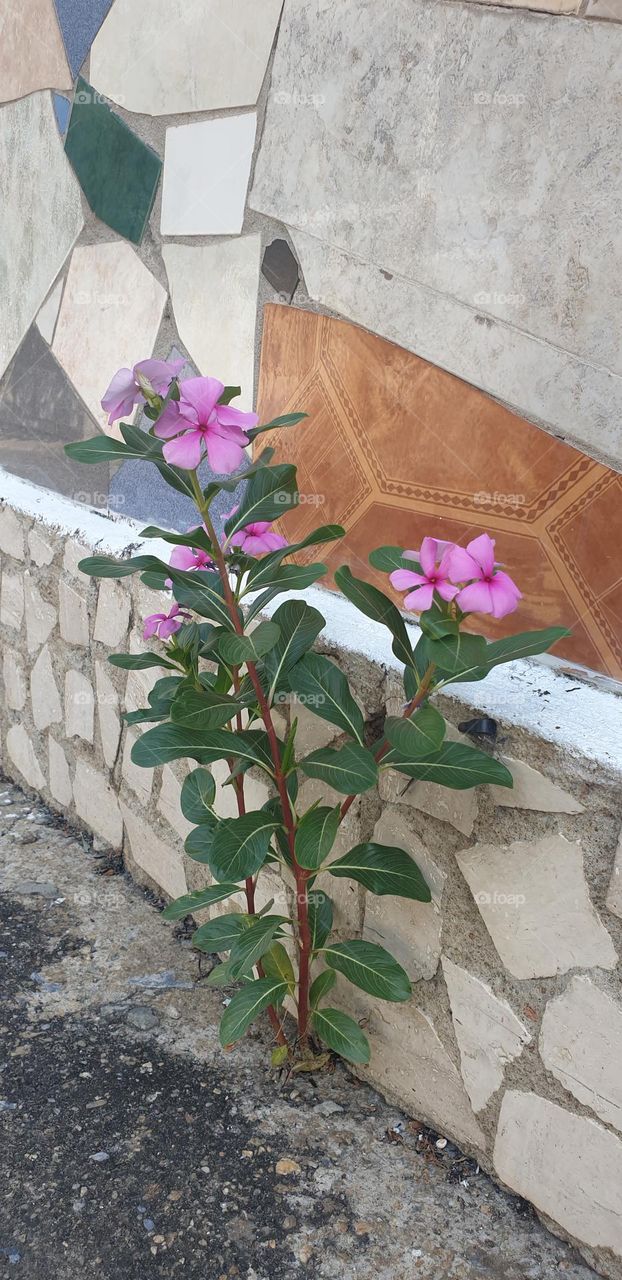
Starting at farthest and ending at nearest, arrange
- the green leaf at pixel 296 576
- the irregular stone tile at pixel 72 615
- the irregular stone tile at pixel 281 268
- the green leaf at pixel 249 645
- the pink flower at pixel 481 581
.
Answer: the irregular stone tile at pixel 72 615
the irregular stone tile at pixel 281 268
the green leaf at pixel 296 576
the green leaf at pixel 249 645
the pink flower at pixel 481 581

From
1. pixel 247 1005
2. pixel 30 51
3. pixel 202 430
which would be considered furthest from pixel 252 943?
pixel 30 51

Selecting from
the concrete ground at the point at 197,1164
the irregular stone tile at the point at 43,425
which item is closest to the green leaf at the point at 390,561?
the concrete ground at the point at 197,1164

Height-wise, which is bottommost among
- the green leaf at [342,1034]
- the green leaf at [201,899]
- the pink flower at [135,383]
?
the green leaf at [342,1034]

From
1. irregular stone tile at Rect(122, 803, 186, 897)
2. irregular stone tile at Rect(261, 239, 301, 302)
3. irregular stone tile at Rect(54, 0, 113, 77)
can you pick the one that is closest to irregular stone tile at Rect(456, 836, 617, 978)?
irregular stone tile at Rect(122, 803, 186, 897)

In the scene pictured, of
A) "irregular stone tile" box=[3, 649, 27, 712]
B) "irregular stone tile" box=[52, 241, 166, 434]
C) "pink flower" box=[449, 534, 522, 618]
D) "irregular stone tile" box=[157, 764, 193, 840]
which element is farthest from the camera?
"irregular stone tile" box=[3, 649, 27, 712]

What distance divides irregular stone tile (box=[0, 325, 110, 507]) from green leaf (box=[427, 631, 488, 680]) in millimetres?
1603

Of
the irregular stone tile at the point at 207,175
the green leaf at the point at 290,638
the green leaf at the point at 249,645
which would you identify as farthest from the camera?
the irregular stone tile at the point at 207,175

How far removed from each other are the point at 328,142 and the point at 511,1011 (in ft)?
5.06

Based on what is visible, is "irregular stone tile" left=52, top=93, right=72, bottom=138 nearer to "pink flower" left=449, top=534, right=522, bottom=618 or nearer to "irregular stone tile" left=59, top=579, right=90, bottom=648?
"irregular stone tile" left=59, top=579, right=90, bottom=648

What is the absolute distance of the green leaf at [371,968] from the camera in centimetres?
162

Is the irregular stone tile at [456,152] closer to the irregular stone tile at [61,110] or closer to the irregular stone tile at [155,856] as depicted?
→ the irregular stone tile at [61,110]

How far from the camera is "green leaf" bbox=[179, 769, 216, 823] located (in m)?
1.86

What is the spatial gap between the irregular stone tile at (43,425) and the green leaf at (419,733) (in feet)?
5.06

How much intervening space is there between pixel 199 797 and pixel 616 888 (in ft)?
2.63
